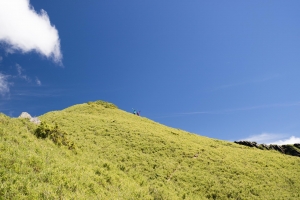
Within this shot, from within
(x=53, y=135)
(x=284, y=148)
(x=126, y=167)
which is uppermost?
(x=284, y=148)

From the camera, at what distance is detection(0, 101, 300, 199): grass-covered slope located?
557 inches

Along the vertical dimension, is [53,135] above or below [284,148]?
below

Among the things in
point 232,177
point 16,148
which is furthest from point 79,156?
point 232,177

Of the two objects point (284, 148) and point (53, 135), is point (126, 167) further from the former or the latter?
point (284, 148)

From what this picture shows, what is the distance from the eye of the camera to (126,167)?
26.3 meters

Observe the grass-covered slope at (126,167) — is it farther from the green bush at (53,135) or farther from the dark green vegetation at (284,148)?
the dark green vegetation at (284,148)

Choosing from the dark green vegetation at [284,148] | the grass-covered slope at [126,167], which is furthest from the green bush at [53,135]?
the dark green vegetation at [284,148]

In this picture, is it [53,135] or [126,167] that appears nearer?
[53,135]

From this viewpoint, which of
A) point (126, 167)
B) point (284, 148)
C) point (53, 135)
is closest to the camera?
point (53, 135)

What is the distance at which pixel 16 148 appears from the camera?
16.1 metres

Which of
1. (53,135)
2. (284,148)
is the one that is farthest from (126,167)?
(284,148)

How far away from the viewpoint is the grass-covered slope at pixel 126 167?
557 inches

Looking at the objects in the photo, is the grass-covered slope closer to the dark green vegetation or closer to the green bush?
the green bush

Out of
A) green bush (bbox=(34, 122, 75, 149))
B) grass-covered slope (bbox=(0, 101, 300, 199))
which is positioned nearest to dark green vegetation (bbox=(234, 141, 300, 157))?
grass-covered slope (bbox=(0, 101, 300, 199))
